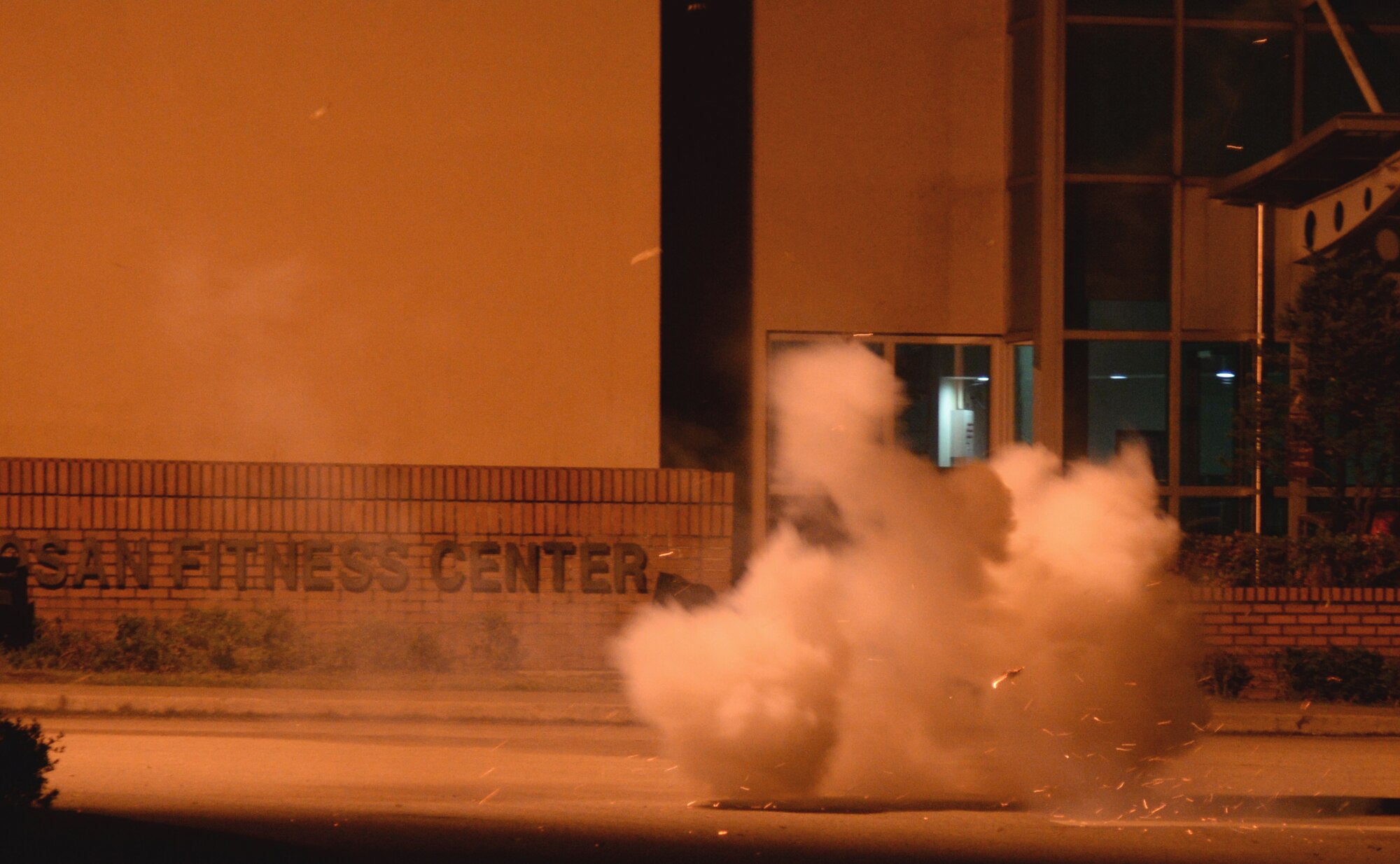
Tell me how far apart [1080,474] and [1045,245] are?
7.91 metres

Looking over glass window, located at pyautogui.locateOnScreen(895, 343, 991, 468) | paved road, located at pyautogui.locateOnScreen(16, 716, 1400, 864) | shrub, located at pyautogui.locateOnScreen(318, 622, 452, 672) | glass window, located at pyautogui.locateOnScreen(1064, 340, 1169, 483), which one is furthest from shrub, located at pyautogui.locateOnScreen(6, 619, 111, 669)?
glass window, located at pyautogui.locateOnScreen(1064, 340, 1169, 483)

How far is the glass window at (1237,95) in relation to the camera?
1559 centimetres

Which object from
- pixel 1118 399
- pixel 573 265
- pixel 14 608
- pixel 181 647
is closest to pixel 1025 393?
pixel 1118 399

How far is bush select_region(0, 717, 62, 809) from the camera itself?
18.7 ft

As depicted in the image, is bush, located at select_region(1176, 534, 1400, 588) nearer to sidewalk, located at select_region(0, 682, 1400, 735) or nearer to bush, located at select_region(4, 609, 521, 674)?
sidewalk, located at select_region(0, 682, 1400, 735)

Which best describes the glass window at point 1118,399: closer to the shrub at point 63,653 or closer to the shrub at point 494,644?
the shrub at point 494,644

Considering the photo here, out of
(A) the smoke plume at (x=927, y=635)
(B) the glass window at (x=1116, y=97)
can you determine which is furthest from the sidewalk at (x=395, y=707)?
(B) the glass window at (x=1116, y=97)

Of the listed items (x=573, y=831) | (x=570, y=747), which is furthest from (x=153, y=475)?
(x=573, y=831)

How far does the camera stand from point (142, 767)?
8.66 m

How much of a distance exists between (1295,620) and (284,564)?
918 centimetres

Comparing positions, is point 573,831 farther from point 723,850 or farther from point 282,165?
point 282,165

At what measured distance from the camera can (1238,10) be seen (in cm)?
1561

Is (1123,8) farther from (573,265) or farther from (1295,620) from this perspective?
(1295,620)

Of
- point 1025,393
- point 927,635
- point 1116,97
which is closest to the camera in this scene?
point 927,635
